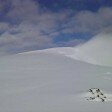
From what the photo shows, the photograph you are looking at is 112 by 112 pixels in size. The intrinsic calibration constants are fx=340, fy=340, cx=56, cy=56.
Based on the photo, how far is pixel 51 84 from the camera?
52469 millimetres

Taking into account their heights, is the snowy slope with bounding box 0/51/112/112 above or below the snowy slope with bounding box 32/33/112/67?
below

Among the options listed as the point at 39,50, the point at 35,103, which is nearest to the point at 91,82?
the point at 35,103

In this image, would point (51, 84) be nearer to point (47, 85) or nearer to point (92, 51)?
point (47, 85)

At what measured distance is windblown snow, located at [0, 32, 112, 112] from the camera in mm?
38531

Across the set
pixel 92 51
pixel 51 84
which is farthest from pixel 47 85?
pixel 92 51

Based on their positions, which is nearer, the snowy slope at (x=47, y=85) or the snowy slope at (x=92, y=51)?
the snowy slope at (x=47, y=85)

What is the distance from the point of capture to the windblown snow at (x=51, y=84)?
126 feet

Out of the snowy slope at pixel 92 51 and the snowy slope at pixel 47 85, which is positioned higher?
the snowy slope at pixel 92 51

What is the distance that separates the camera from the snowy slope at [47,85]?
3803 centimetres

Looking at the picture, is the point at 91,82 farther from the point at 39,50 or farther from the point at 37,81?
the point at 39,50

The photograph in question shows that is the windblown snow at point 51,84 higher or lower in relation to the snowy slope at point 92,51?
lower

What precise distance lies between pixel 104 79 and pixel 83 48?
46072 mm

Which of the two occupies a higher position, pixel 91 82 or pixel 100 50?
pixel 100 50

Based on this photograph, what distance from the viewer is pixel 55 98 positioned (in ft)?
140
